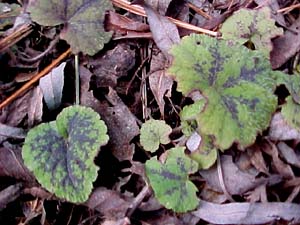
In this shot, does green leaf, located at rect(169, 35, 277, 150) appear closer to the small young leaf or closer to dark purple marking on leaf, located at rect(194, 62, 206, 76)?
dark purple marking on leaf, located at rect(194, 62, 206, 76)

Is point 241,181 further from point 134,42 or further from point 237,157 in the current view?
point 134,42

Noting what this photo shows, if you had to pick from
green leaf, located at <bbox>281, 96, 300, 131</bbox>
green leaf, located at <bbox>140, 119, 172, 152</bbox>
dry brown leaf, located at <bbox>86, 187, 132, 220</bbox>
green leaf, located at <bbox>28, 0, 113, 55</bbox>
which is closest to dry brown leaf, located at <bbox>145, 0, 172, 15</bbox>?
green leaf, located at <bbox>28, 0, 113, 55</bbox>

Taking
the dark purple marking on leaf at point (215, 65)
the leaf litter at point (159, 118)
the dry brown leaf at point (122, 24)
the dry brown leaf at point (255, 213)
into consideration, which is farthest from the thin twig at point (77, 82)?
the dry brown leaf at point (255, 213)

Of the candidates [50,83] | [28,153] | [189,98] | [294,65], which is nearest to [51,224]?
[28,153]

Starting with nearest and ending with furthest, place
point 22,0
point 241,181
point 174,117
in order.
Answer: point 241,181 < point 174,117 < point 22,0

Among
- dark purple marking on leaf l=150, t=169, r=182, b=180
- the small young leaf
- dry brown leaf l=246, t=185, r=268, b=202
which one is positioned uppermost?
the small young leaf

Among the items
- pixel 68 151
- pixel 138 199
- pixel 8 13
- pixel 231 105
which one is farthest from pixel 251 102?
pixel 8 13

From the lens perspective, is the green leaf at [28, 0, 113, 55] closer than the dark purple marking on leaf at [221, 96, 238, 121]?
No
